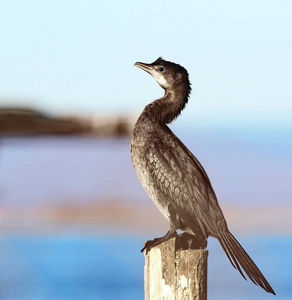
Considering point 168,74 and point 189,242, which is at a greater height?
point 168,74

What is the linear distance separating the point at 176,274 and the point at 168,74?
5.72ft

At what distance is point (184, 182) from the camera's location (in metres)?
4.82

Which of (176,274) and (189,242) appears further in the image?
(189,242)

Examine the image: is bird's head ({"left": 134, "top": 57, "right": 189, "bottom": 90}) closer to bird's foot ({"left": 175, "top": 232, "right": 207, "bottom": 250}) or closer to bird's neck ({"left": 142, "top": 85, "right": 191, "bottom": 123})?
bird's neck ({"left": 142, "top": 85, "right": 191, "bottom": 123})

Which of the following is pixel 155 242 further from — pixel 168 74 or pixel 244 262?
pixel 168 74

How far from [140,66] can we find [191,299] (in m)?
2.11

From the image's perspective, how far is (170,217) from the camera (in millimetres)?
4926

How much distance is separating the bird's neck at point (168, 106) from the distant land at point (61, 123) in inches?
68.2

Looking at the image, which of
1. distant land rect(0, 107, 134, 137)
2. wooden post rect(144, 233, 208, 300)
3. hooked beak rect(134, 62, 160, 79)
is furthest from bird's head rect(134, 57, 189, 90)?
distant land rect(0, 107, 134, 137)

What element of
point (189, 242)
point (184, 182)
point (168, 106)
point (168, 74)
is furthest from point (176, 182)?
point (168, 74)

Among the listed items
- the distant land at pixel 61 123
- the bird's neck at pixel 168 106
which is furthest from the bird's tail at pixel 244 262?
the distant land at pixel 61 123

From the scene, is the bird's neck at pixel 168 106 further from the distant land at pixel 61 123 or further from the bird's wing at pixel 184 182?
the distant land at pixel 61 123

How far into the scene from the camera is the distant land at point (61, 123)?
7.14m

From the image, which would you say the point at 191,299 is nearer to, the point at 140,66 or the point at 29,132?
the point at 140,66
